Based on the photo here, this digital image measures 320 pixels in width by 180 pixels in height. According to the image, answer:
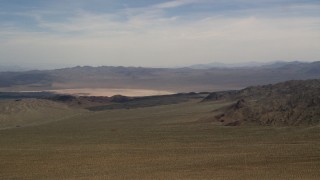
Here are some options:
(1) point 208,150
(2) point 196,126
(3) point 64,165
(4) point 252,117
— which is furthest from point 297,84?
(3) point 64,165

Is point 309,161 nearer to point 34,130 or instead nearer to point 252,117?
point 252,117

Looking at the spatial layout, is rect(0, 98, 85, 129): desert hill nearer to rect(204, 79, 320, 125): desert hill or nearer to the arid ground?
the arid ground

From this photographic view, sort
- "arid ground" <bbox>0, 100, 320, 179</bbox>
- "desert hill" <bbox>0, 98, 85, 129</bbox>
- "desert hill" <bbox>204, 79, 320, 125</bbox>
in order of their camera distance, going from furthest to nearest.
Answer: "desert hill" <bbox>0, 98, 85, 129</bbox>, "desert hill" <bbox>204, 79, 320, 125</bbox>, "arid ground" <bbox>0, 100, 320, 179</bbox>

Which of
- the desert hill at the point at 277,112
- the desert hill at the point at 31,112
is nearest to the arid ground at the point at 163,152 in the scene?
the desert hill at the point at 277,112

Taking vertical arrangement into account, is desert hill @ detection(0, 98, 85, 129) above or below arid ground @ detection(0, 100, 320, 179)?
above

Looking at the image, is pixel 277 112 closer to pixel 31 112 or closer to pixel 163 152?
pixel 163 152

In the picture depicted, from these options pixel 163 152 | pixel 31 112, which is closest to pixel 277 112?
pixel 163 152

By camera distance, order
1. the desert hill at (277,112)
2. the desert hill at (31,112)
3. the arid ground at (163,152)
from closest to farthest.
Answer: the arid ground at (163,152) → the desert hill at (277,112) → the desert hill at (31,112)

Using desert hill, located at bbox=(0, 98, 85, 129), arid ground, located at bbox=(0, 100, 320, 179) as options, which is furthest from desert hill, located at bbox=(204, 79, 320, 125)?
desert hill, located at bbox=(0, 98, 85, 129)

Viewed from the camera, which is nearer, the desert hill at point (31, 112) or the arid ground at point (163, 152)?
the arid ground at point (163, 152)

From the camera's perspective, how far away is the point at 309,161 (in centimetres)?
2516

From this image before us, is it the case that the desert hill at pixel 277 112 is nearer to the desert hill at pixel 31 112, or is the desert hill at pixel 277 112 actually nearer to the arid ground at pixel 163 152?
the arid ground at pixel 163 152

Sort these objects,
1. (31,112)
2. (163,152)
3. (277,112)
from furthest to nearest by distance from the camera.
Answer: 1. (31,112)
2. (277,112)
3. (163,152)

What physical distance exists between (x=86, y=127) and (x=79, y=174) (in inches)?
1053
